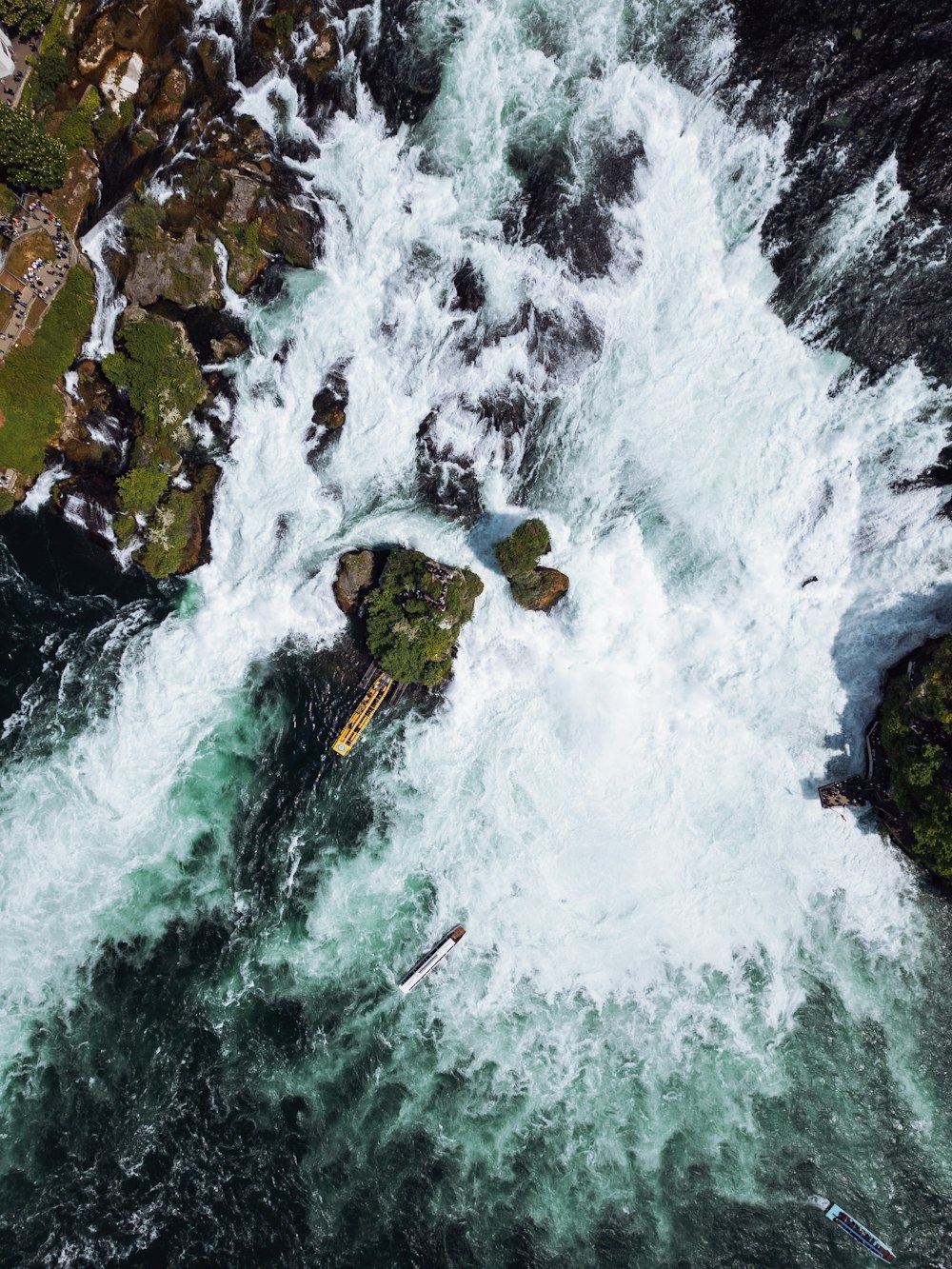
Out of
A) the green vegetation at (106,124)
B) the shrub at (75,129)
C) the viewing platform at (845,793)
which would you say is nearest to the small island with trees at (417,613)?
the viewing platform at (845,793)

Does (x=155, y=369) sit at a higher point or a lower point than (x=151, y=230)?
lower

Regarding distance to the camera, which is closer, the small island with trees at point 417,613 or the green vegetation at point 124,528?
the small island with trees at point 417,613

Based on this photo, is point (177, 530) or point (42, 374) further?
point (177, 530)

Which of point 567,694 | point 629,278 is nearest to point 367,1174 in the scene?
point 567,694

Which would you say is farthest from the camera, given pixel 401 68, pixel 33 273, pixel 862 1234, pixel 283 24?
pixel 33 273

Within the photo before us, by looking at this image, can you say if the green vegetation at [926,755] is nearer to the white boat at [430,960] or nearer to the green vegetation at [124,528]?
the white boat at [430,960]

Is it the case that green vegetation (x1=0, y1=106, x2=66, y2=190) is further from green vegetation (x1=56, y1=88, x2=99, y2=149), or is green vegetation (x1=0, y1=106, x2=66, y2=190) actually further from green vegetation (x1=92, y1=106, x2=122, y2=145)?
green vegetation (x1=92, y1=106, x2=122, y2=145)

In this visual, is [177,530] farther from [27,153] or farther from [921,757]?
[921,757]

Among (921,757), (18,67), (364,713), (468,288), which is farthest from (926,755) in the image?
(18,67)
